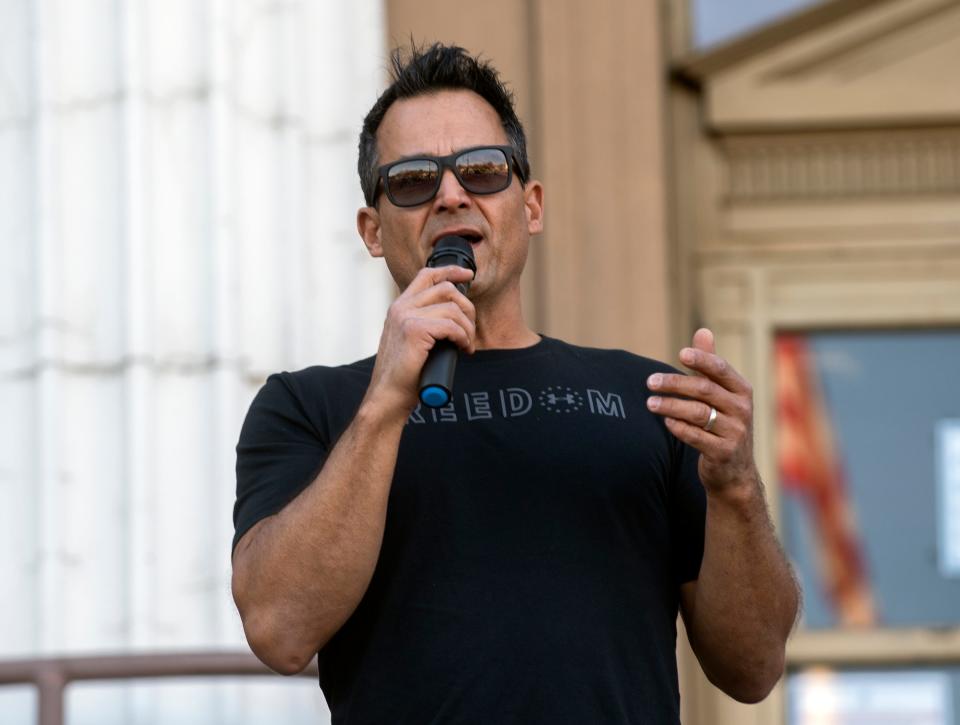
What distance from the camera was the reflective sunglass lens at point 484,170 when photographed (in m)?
2.47

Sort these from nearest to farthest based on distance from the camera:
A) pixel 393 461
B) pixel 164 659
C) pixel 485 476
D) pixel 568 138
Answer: pixel 393 461
pixel 485 476
pixel 164 659
pixel 568 138

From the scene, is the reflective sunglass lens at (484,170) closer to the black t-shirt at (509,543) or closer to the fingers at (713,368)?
the black t-shirt at (509,543)

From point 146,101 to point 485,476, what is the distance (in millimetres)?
2453

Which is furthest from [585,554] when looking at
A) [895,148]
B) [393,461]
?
[895,148]

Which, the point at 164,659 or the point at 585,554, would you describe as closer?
the point at 585,554

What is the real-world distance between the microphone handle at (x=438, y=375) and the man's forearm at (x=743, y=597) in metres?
0.43

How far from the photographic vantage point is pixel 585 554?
7.44ft

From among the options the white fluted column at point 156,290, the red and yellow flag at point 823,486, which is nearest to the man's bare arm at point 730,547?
the white fluted column at point 156,290

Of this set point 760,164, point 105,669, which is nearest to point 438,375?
point 105,669

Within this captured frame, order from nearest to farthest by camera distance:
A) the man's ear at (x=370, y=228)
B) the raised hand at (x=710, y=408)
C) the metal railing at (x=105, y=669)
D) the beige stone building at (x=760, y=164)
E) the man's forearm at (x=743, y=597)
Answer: the raised hand at (x=710, y=408)
the man's forearm at (x=743, y=597)
the man's ear at (x=370, y=228)
the metal railing at (x=105, y=669)
the beige stone building at (x=760, y=164)

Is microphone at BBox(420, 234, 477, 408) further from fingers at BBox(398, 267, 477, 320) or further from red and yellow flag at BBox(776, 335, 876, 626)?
red and yellow flag at BBox(776, 335, 876, 626)

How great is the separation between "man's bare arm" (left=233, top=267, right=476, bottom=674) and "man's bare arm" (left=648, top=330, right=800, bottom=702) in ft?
1.01

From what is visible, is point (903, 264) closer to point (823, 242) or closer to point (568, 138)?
point (823, 242)

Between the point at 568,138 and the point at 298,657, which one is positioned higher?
the point at 568,138
